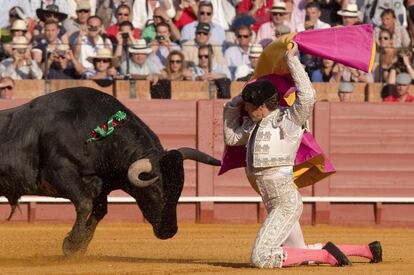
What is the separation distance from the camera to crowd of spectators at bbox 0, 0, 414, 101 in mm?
14375

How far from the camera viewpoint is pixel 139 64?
14.5 m

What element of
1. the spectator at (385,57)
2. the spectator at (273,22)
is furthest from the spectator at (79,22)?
the spectator at (385,57)

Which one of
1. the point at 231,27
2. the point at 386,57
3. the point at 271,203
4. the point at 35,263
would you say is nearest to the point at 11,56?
the point at 231,27

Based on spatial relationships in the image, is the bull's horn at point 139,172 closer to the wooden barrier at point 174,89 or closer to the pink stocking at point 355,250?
the pink stocking at point 355,250

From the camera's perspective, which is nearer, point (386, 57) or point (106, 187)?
point (106, 187)

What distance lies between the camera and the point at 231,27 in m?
15.2

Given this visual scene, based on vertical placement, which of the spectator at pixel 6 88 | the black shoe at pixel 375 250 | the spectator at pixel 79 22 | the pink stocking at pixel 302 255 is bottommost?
the black shoe at pixel 375 250

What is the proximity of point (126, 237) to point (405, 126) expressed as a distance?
3.55 m

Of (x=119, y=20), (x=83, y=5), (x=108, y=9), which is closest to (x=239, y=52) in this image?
(x=119, y=20)

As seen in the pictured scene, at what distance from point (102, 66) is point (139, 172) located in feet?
15.1

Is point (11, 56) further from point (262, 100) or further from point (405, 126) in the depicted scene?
point (262, 100)

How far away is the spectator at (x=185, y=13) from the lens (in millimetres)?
15133

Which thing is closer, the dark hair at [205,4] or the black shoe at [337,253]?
the black shoe at [337,253]

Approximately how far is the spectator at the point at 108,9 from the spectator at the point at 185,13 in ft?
1.72
